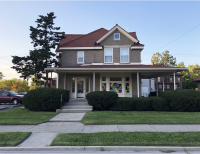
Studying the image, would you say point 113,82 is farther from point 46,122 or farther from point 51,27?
point 51,27

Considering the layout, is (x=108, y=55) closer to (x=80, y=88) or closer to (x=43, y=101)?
(x=80, y=88)

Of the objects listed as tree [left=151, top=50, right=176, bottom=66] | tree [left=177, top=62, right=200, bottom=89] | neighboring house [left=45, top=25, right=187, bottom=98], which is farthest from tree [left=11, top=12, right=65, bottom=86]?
tree [left=177, top=62, right=200, bottom=89]

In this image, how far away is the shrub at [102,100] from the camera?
11.7 m

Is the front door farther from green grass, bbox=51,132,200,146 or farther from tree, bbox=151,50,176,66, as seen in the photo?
tree, bbox=151,50,176,66

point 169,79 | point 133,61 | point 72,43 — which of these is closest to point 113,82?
point 133,61

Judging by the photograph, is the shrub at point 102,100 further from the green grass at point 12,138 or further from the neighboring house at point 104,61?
the green grass at point 12,138

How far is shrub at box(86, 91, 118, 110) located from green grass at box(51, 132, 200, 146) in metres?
5.78

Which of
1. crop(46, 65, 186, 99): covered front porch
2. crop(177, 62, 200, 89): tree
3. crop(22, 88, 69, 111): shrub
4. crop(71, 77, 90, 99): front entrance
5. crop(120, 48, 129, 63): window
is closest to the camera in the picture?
crop(22, 88, 69, 111): shrub

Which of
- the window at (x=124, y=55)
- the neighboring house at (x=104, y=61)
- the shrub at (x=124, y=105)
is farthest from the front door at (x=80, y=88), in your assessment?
the shrub at (x=124, y=105)

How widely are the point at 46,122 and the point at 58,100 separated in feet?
10.3

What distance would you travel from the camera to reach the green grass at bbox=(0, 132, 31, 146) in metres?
5.00

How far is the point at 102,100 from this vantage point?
1166 centimetres

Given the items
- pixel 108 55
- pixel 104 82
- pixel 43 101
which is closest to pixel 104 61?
pixel 108 55

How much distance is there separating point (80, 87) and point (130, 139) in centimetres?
1161
